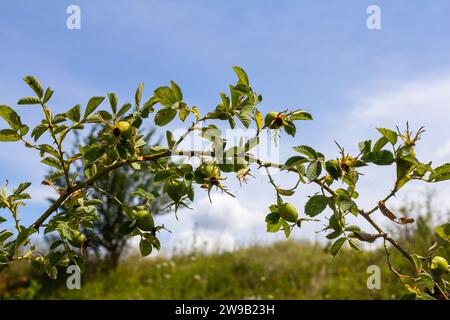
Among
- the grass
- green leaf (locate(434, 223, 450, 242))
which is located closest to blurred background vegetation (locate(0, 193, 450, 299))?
the grass

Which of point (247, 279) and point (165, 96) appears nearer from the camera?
point (165, 96)

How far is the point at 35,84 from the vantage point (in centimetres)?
142

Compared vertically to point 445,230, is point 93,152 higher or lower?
higher

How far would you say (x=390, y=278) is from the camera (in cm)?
673

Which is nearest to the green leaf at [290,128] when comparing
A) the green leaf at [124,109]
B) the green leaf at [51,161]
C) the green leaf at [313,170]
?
the green leaf at [313,170]

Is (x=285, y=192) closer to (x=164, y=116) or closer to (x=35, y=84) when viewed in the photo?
(x=164, y=116)

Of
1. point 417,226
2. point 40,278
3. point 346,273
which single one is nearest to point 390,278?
point 346,273

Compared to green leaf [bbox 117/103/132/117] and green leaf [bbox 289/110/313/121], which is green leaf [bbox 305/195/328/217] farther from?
green leaf [bbox 117/103/132/117]

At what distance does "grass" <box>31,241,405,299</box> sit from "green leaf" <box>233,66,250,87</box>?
5454mm

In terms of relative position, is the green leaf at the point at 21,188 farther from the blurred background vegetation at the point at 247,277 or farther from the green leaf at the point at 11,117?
the blurred background vegetation at the point at 247,277

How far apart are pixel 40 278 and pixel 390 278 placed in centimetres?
579

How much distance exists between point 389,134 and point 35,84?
0.98m

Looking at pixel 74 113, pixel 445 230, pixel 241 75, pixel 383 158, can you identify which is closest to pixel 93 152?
pixel 74 113

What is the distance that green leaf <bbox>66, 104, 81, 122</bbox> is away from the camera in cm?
139
